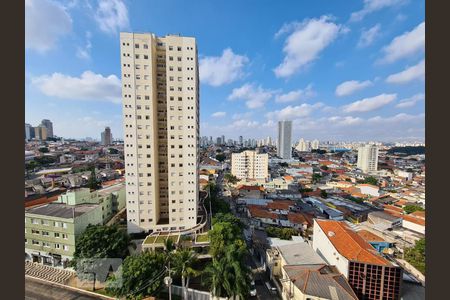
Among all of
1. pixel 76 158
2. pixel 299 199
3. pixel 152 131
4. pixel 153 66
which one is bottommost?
pixel 299 199

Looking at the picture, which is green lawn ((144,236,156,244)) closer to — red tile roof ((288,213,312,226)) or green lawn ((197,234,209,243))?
green lawn ((197,234,209,243))

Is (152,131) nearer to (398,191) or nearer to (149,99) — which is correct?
(149,99)

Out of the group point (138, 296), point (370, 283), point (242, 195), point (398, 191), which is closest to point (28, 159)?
point (242, 195)

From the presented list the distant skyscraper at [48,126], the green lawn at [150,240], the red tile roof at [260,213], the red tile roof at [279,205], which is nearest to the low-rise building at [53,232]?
the green lawn at [150,240]

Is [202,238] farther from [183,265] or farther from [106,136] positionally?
[106,136]

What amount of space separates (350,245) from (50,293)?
2045 cm

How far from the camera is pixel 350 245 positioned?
1276 cm

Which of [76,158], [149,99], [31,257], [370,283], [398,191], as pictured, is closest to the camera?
[370,283]

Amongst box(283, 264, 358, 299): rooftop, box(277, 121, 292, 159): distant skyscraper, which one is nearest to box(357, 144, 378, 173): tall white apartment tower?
box(277, 121, 292, 159): distant skyscraper

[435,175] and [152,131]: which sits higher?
[152,131]

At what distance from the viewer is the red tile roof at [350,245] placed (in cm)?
1127

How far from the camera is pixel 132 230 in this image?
59.1 ft

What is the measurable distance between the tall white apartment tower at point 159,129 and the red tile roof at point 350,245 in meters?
12.8

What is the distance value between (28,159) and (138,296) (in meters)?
63.2
